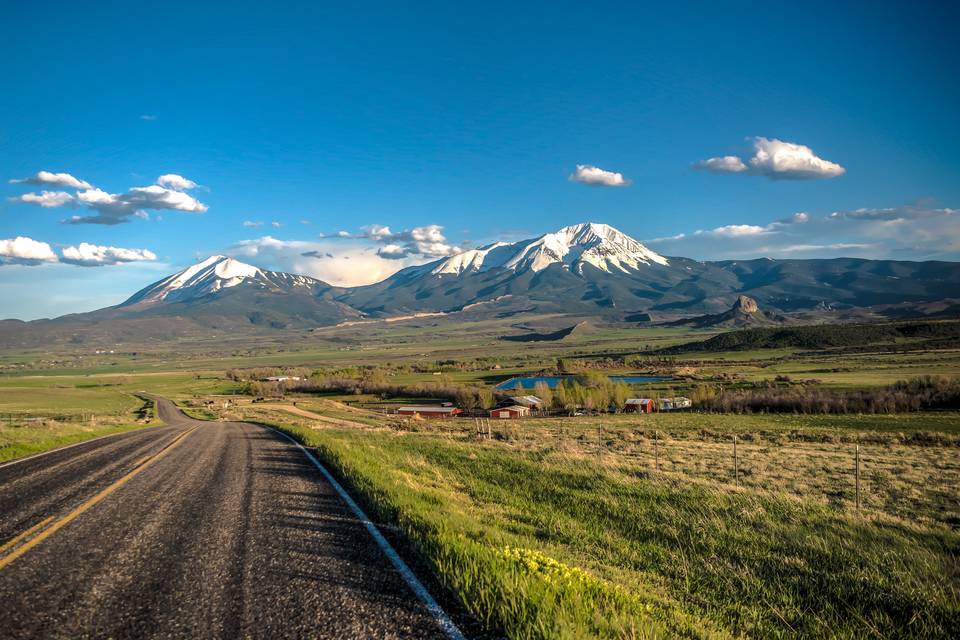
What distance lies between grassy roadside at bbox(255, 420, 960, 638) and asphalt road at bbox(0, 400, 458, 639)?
2.95 ft

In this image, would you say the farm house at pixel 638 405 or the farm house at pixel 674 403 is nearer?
the farm house at pixel 638 405

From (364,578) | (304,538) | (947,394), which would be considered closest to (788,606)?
(364,578)

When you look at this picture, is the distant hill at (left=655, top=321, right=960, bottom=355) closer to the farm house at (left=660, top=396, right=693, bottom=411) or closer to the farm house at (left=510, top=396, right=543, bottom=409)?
the farm house at (left=660, top=396, right=693, bottom=411)

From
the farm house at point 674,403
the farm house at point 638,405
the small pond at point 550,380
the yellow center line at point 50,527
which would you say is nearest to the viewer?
the yellow center line at point 50,527

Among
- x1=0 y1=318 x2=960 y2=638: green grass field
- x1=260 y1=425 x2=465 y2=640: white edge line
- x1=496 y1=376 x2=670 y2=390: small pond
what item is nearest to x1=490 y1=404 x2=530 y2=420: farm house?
x1=496 y1=376 x2=670 y2=390: small pond

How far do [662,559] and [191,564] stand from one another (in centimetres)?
704

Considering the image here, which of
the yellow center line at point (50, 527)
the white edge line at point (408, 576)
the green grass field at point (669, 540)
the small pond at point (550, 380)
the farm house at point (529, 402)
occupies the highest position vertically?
the yellow center line at point (50, 527)

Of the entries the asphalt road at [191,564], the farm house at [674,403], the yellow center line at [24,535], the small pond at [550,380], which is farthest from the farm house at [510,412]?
the yellow center line at [24,535]

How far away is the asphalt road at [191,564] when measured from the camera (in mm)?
5184

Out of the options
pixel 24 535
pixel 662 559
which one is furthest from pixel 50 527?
pixel 662 559

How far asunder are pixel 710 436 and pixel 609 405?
160 ft

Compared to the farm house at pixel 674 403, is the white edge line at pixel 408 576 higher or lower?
higher

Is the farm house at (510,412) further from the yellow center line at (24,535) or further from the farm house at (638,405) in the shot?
the yellow center line at (24,535)

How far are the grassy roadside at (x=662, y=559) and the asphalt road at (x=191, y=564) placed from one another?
0.90m
